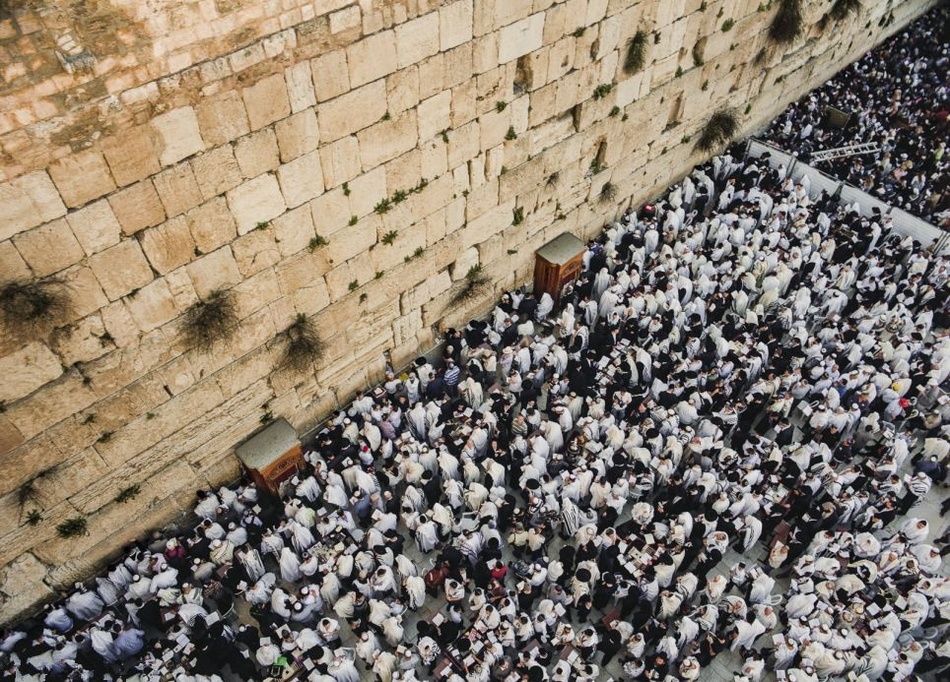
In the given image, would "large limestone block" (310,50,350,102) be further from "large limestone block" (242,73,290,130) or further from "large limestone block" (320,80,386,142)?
"large limestone block" (242,73,290,130)

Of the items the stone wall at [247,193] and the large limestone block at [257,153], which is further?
the large limestone block at [257,153]

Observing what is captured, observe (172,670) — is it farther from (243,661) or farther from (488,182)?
(488,182)

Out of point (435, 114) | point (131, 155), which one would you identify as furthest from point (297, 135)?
point (435, 114)

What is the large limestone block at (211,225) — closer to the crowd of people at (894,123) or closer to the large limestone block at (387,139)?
the large limestone block at (387,139)

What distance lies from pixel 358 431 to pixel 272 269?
3522mm

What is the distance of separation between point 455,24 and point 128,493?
8.97 metres

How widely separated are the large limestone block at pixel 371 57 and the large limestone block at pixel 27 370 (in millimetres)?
5486

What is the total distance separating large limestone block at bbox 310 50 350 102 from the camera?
9484 millimetres

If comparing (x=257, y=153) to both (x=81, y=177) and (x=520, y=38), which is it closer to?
(x=81, y=177)

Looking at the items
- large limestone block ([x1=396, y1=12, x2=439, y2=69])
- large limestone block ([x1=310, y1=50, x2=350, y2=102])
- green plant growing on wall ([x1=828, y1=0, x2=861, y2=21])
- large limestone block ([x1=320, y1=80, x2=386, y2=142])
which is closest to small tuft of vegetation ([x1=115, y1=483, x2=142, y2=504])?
large limestone block ([x1=320, y1=80, x2=386, y2=142])

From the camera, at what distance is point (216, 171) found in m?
9.22

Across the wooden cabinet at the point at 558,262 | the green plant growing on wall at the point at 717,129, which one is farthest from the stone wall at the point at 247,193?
the green plant growing on wall at the point at 717,129

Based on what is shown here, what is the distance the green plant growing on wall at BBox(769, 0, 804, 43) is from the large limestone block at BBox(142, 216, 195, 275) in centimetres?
1535

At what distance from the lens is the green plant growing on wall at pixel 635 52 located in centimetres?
1391
